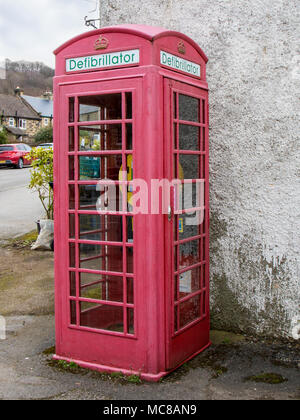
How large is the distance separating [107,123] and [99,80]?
32 cm

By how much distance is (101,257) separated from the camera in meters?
3.98

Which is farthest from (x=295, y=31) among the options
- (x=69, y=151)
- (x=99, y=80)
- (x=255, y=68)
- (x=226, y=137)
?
(x=69, y=151)

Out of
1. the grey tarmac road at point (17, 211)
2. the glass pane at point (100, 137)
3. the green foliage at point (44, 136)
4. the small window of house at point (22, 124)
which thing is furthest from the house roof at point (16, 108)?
the glass pane at point (100, 137)

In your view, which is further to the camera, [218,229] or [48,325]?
[48,325]

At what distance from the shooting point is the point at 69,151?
12.5ft

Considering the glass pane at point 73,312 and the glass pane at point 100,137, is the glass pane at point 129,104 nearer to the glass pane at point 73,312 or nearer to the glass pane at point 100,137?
the glass pane at point 100,137

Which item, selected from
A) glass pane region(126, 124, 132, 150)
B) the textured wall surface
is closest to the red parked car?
the textured wall surface

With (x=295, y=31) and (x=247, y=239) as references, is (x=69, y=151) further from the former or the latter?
(x=295, y=31)

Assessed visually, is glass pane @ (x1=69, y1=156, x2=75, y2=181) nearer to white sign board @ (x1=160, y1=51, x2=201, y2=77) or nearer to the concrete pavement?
white sign board @ (x1=160, y1=51, x2=201, y2=77)

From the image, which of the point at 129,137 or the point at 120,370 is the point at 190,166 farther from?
the point at 120,370

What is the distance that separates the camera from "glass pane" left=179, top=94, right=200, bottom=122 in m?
3.79

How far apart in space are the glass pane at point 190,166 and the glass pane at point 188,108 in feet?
1.02

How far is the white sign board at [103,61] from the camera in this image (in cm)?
354

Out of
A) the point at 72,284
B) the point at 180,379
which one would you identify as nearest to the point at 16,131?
the point at 72,284
